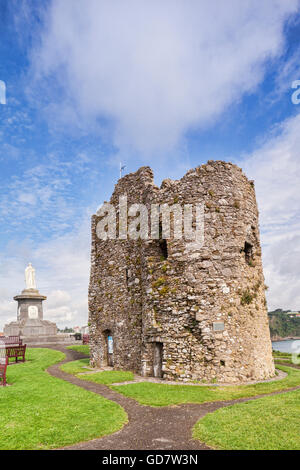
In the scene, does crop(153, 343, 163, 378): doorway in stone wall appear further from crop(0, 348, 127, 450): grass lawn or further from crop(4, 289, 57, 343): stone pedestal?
crop(4, 289, 57, 343): stone pedestal

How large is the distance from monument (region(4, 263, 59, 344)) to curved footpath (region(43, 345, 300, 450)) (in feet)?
96.9

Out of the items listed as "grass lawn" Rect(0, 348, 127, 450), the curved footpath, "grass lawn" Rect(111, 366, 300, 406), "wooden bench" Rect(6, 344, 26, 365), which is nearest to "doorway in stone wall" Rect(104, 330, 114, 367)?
"wooden bench" Rect(6, 344, 26, 365)

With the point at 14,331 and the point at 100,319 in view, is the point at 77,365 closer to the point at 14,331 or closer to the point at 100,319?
the point at 100,319

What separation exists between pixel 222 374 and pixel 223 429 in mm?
6506

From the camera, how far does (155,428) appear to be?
24.7ft

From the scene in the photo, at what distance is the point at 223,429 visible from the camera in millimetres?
6977

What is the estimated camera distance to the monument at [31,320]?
122 ft

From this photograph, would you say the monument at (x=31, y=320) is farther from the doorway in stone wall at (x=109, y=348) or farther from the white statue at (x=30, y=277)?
the doorway in stone wall at (x=109, y=348)

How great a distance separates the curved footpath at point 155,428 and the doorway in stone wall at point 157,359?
12.8ft

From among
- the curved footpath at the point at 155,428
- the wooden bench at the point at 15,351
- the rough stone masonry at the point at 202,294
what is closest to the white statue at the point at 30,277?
the wooden bench at the point at 15,351

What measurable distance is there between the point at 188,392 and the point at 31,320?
31.6 metres

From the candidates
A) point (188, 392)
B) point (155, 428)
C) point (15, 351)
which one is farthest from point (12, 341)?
point (155, 428)

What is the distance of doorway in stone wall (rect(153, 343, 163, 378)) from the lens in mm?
14610

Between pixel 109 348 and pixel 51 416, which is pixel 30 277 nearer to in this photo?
pixel 109 348
